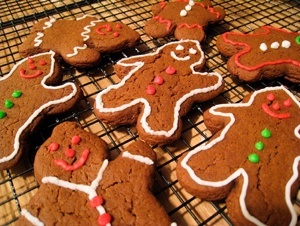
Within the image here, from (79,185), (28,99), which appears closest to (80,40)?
(28,99)

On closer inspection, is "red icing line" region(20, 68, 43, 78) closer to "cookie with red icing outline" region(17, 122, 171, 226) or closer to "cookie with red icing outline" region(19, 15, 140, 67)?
"cookie with red icing outline" region(19, 15, 140, 67)

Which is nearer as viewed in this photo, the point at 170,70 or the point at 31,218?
the point at 31,218

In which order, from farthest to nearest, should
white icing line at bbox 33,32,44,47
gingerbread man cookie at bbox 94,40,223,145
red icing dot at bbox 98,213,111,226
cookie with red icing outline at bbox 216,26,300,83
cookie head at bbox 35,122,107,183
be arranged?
white icing line at bbox 33,32,44,47 < cookie with red icing outline at bbox 216,26,300,83 < gingerbread man cookie at bbox 94,40,223,145 < cookie head at bbox 35,122,107,183 < red icing dot at bbox 98,213,111,226

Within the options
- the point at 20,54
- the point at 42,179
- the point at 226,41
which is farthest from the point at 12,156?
the point at 226,41

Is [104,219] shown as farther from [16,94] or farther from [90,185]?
[16,94]

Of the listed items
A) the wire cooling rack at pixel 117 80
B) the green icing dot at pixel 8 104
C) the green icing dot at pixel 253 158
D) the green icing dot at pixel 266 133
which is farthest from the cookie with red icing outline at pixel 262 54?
the green icing dot at pixel 8 104

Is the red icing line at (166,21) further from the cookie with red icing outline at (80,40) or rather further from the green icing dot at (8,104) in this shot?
the green icing dot at (8,104)

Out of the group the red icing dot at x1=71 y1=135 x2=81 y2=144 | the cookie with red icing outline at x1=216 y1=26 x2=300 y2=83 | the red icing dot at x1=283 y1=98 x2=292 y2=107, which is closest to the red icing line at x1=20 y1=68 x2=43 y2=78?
the red icing dot at x1=71 y1=135 x2=81 y2=144

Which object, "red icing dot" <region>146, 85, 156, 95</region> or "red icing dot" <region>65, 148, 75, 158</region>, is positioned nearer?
"red icing dot" <region>65, 148, 75, 158</region>
